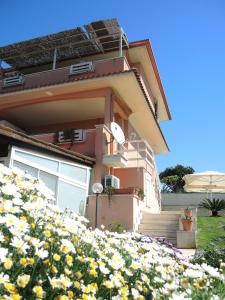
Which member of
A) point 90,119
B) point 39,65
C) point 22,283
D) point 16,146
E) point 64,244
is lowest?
point 22,283

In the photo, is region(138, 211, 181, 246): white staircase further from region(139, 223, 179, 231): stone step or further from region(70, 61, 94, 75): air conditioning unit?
region(70, 61, 94, 75): air conditioning unit

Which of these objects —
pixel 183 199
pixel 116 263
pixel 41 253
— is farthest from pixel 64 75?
pixel 183 199

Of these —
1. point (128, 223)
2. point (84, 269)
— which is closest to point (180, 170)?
point (128, 223)

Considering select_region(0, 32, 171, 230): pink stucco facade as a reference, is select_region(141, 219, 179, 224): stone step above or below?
below

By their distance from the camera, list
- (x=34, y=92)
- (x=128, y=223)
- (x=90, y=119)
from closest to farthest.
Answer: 1. (x=128, y=223)
2. (x=34, y=92)
3. (x=90, y=119)

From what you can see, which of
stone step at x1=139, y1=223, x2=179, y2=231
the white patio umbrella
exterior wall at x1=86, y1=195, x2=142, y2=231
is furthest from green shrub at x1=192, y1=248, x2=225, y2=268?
the white patio umbrella

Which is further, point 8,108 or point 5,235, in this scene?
point 8,108

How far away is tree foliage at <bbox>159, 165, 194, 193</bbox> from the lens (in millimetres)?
57750

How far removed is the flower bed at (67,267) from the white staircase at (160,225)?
29.4 feet

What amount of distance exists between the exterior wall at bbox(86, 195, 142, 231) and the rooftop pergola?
267 inches

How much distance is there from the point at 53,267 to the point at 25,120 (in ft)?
55.4

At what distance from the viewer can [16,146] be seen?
9938mm

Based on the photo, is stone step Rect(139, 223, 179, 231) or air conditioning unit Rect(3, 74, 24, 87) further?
air conditioning unit Rect(3, 74, 24, 87)

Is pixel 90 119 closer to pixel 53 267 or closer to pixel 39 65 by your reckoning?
pixel 39 65
